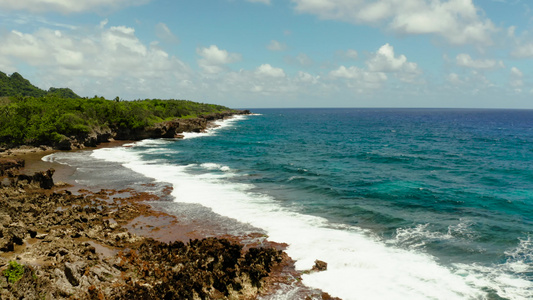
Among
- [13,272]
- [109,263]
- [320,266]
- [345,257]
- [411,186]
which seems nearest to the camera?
[13,272]

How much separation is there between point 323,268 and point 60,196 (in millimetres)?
24373

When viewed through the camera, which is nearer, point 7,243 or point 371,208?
point 7,243

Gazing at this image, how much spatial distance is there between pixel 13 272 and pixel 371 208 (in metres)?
25.5

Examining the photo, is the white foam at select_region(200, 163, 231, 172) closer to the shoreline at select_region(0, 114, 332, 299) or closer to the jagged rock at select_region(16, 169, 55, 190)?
the shoreline at select_region(0, 114, 332, 299)

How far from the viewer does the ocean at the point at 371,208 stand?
17938 mm

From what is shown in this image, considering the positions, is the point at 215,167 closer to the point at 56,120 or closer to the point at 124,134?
the point at 56,120

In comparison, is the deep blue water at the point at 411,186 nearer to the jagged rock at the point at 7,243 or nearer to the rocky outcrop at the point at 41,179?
the rocky outcrop at the point at 41,179

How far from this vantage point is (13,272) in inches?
495

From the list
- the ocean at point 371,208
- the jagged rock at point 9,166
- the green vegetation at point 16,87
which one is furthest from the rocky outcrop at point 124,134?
the green vegetation at point 16,87

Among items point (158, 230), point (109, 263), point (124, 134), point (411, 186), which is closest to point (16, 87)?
point (124, 134)

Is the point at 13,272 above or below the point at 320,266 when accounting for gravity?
above

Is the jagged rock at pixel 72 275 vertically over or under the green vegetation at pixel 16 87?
under

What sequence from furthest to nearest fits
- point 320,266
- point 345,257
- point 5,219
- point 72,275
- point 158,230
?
point 158,230
point 5,219
point 345,257
point 320,266
point 72,275

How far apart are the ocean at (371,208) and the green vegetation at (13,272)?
10715 mm
